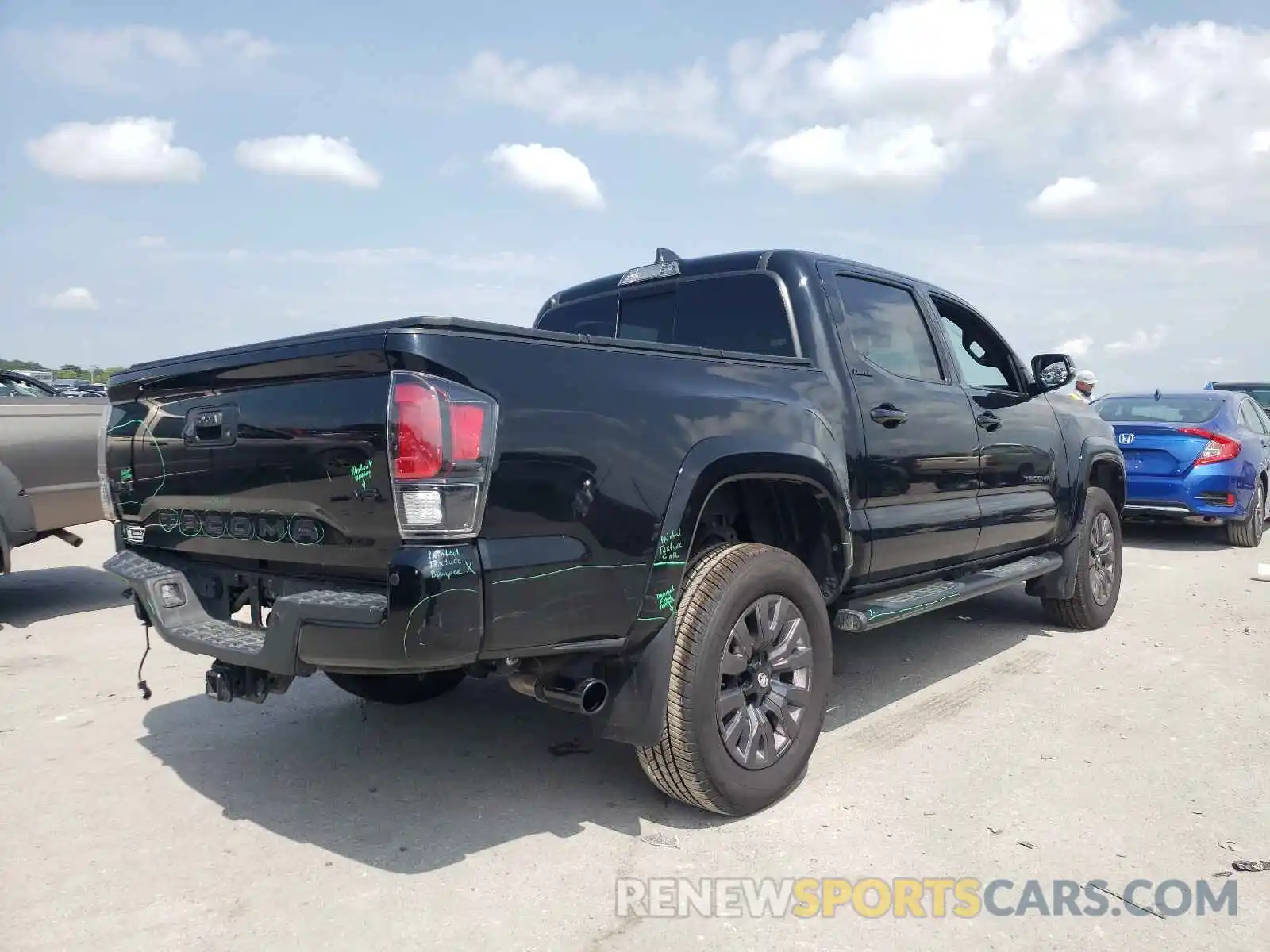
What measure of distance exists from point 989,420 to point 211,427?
144 inches

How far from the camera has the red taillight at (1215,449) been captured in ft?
29.4

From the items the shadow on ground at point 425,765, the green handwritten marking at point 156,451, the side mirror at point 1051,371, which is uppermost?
the side mirror at point 1051,371

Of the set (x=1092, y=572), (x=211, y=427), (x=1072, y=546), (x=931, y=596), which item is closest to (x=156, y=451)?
(x=211, y=427)

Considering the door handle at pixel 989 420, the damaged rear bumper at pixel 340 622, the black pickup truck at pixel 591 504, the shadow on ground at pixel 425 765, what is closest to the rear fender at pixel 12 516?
the shadow on ground at pixel 425 765

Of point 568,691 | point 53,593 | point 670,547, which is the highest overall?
point 670,547

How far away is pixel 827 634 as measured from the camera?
3.54 meters

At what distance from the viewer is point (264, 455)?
2.84m

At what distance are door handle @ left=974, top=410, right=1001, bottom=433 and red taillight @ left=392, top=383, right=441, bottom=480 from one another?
319 cm

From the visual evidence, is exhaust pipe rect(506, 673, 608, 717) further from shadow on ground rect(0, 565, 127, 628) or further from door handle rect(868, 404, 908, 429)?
shadow on ground rect(0, 565, 127, 628)

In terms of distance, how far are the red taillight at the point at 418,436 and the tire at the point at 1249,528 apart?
31.4 feet

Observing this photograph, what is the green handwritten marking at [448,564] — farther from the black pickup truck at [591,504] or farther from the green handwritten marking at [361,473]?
the green handwritten marking at [361,473]

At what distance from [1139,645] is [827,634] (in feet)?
10.2

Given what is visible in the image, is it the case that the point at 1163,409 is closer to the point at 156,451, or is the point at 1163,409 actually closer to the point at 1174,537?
the point at 1174,537

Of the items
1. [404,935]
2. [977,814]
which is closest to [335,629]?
[404,935]
